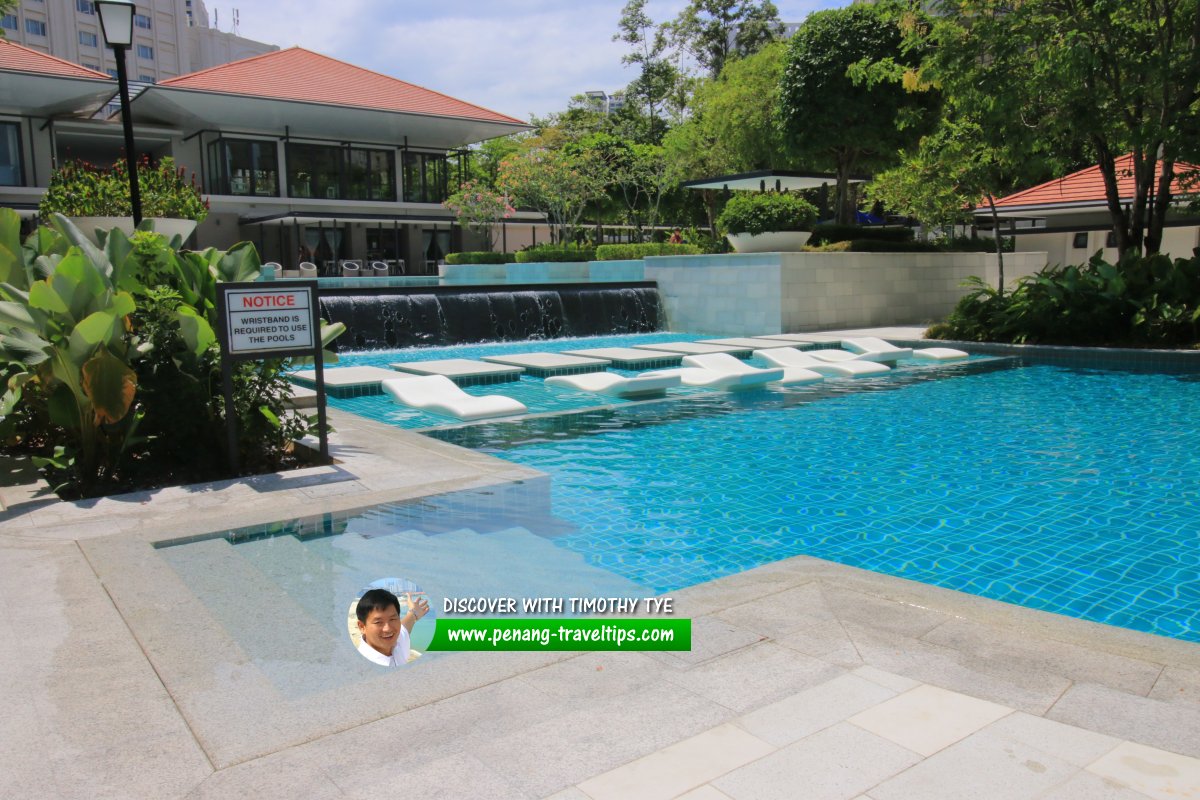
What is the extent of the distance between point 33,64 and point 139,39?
7392 centimetres

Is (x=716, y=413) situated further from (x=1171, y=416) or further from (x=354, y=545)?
(x=354, y=545)

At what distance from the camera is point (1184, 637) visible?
418 centimetres

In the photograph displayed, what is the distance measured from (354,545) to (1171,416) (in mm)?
9202

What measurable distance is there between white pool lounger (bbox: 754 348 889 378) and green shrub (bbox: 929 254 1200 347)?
3.97m

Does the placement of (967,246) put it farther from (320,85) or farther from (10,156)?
(10,156)

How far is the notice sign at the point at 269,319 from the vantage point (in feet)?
20.4

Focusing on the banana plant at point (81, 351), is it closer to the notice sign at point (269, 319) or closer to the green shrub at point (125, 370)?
the green shrub at point (125, 370)

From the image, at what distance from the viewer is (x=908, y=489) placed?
271 inches

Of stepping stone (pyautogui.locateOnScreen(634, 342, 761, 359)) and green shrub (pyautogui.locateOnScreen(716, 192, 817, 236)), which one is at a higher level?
green shrub (pyautogui.locateOnScreen(716, 192, 817, 236))

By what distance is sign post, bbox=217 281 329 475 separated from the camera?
6184 millimetres

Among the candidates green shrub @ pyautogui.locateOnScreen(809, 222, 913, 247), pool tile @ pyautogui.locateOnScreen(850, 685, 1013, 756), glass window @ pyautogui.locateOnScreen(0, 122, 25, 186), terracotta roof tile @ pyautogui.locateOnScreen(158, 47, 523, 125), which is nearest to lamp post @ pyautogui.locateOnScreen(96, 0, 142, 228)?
pool tile @ pyautogui.locateOnScreen(850, 685, 1013, 756)

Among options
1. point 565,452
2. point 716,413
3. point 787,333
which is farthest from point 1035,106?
point 565,452

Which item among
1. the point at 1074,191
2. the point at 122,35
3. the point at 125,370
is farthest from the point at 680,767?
the point at 1074,191

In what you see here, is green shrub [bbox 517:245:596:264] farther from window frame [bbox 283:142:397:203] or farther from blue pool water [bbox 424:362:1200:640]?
blue pool water [bbox 424:362:1200:640]
